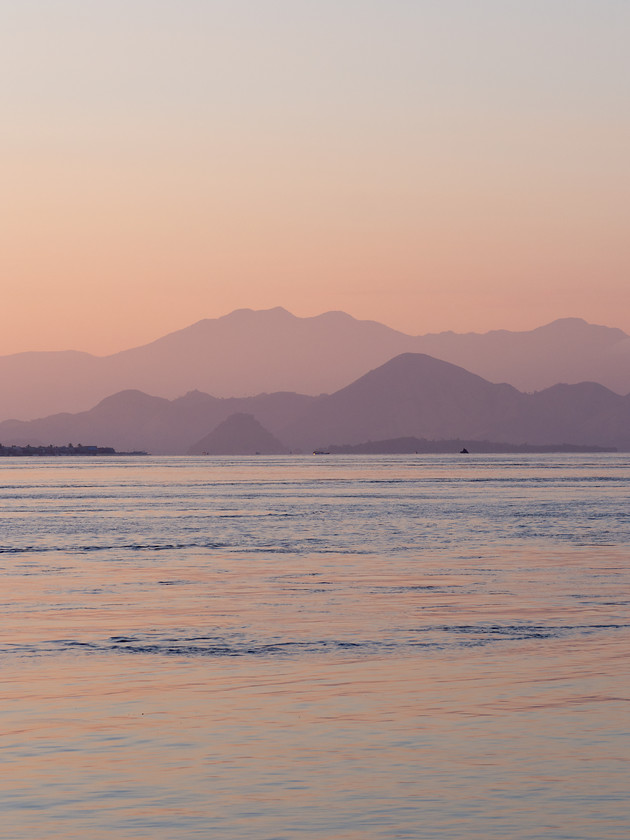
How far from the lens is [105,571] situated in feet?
154

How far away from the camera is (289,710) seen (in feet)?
68.7

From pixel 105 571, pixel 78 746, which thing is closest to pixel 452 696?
pixel 78 746

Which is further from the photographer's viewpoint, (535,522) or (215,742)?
(535,522)

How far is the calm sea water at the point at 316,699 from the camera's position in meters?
15.4

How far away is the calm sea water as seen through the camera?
1541 centimetres

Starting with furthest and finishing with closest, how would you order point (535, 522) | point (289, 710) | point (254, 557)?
point (535, 522), point (254, 557), point (289, 710)

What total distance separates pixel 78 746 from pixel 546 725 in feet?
22.1

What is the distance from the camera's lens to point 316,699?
21797mm

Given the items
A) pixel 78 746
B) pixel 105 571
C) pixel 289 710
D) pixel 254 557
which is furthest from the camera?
pixel 254 557

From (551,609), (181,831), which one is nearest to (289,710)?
(181,831)

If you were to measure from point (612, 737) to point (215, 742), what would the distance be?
5.56 metres

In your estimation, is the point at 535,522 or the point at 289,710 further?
the point at 535,522

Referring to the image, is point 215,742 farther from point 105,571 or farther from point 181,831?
point 105,571

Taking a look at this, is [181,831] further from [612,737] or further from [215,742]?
[612,737]
